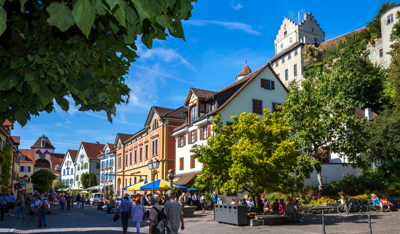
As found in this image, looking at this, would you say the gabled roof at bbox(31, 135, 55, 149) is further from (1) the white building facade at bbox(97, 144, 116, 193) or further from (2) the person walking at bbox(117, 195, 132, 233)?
(2) the person walking at bbox(117, 195, 132, 233)

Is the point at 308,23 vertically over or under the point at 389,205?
over

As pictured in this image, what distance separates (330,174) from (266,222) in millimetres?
22622

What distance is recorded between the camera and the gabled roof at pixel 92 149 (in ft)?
286

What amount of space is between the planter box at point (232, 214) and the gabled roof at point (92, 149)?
7169 centimetres

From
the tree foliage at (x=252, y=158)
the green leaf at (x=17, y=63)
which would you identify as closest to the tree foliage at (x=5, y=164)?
the tree foliage at (x=252, y=158)

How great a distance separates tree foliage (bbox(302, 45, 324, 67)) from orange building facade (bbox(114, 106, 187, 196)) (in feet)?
132

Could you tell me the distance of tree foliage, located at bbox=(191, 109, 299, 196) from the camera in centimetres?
1875

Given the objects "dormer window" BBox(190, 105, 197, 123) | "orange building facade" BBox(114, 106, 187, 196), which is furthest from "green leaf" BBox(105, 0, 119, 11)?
"dormer window" BBox(190, 105, 197, 123)

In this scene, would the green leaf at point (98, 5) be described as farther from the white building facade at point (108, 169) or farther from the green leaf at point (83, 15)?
the white building facade at point (108, 169)

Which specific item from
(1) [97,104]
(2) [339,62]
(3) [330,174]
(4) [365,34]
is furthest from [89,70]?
(4) [365,34]

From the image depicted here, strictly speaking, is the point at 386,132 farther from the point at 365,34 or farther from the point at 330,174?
the point at 365,34

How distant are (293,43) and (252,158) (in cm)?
7695

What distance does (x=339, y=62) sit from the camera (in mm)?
54250

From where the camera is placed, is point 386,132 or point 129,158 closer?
point 386,132
